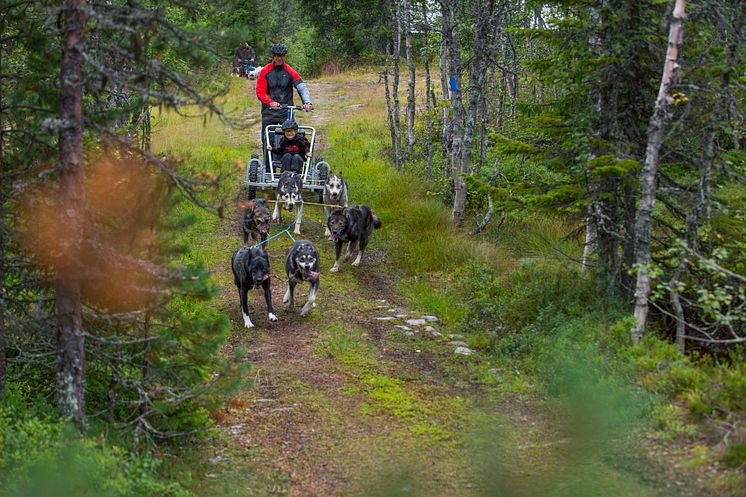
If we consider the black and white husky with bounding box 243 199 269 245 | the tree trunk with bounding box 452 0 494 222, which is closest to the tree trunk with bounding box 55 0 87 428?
the black and white husky with bounding box 243 199 269 245

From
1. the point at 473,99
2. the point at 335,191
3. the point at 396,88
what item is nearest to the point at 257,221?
the point at 335,191

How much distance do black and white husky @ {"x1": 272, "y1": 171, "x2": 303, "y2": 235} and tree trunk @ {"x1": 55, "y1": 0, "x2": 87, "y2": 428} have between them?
322 inches

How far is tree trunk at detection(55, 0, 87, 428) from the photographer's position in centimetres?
534

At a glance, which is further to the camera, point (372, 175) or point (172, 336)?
point (372, 175)

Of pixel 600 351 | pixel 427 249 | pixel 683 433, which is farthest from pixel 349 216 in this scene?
pixel 683 433

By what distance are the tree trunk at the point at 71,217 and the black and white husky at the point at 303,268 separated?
472cm

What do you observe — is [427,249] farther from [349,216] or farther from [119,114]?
[119,114]

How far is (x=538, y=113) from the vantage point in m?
9.77

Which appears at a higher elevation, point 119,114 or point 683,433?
point 119,114

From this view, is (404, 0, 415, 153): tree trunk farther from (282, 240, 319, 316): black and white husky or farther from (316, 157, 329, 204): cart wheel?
(282, 240, 319, 316): black and white husky

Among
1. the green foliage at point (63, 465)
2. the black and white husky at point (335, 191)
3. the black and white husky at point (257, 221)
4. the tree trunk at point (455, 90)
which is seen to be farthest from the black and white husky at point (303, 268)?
the green foliage at point (63, 465)

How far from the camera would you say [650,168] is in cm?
752

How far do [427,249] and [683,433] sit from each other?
7.12 meters

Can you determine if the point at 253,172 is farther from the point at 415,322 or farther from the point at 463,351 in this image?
the point at 463,351
